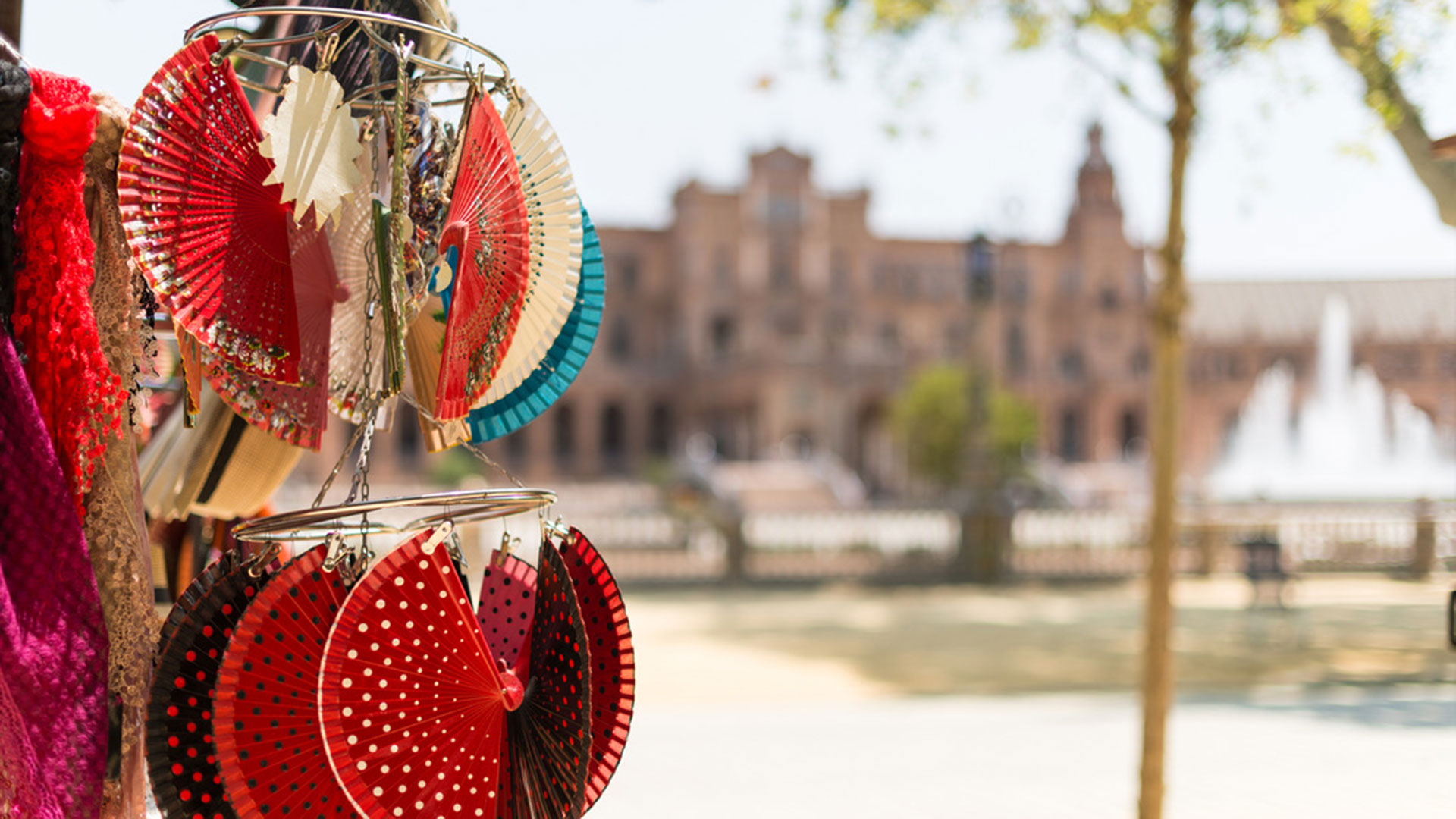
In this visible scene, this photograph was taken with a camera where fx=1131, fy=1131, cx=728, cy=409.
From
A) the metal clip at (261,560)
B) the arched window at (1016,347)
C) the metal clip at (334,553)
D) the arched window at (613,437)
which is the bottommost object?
the arched window at (613,437)

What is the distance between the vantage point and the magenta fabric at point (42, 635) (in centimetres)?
174

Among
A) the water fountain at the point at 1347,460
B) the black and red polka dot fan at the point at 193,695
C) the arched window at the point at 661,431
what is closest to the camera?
the black and red polka dot fan at the point at 193,695

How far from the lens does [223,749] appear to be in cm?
166

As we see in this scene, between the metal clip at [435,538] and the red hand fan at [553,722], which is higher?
the metal clip at [435,538]

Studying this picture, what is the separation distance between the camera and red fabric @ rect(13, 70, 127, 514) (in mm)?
1881

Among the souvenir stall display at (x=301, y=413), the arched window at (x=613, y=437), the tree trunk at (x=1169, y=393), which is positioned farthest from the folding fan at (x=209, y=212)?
the arched window at (x=613, y=437)

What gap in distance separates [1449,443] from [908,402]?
15514 millimetres

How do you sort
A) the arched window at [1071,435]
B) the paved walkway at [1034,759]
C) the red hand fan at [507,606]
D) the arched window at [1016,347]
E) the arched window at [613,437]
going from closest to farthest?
the red hand fan at [507,606] < the paved walkway at [1034,759] < the arched window at [613,437] < the arched window at [1016,347] < the arched window at [1071,435]

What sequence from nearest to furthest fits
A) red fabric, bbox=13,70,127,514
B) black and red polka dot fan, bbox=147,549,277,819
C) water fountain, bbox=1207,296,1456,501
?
black and red polka dot fan, bbox=147,549,277,819
red fabric, bbox=13,70,127,514
water fountain, bbox=1207,296,1456,501

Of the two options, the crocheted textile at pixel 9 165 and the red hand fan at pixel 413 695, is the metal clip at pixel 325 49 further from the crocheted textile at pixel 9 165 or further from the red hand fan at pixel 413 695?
the red hand fan at pixel 413 695

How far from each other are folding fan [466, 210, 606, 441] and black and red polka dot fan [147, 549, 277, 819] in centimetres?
51

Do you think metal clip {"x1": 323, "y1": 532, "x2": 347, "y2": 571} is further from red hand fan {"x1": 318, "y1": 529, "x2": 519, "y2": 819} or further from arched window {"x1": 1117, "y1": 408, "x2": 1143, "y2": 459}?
arched window {"x1": 1117, "y1": 408, "x2": 1143, "y2": 459}

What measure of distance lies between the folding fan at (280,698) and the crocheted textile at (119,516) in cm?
30

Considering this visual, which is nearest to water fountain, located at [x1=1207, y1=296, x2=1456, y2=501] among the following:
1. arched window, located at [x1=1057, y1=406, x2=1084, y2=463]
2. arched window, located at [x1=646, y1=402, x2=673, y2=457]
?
arched window, located at [x1=1057, y1=406, x2=1084, y2=463]
